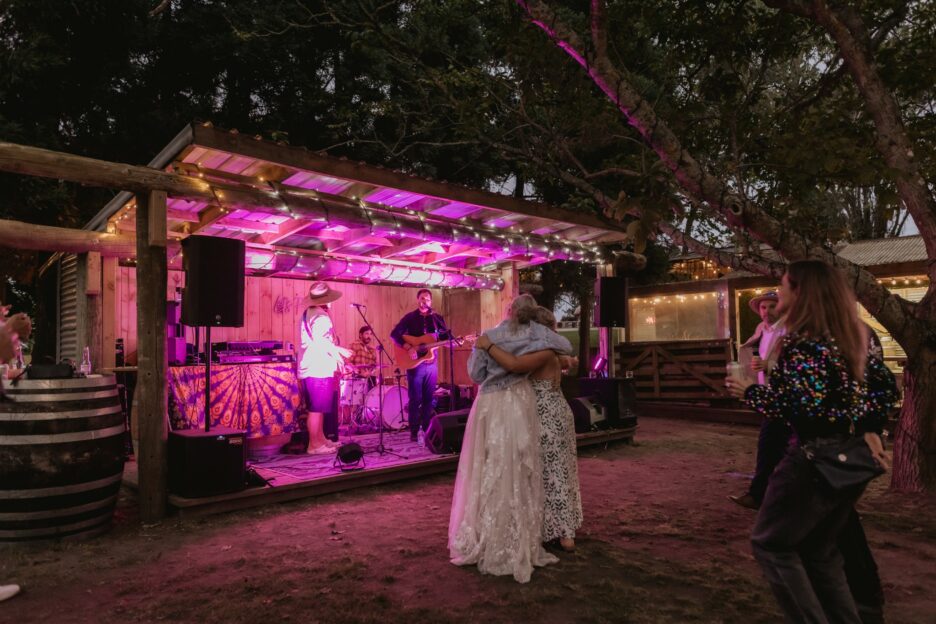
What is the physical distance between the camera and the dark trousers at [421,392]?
7.86m

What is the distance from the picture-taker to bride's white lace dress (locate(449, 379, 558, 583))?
3525 millimetres

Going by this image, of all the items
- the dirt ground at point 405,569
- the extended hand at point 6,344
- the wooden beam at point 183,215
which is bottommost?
the dirt ground at point 405,569

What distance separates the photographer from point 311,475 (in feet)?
18.7

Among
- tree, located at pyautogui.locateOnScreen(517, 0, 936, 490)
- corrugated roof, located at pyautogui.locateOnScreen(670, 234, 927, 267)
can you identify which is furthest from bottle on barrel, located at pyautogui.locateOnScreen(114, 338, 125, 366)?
corrugated roof, located at pyautogui.locateOnScreen(670, 234, 927, 267)

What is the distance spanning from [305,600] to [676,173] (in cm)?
437

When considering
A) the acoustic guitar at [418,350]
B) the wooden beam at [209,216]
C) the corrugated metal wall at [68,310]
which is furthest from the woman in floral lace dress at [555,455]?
the corrugated metal wall at [68,310]

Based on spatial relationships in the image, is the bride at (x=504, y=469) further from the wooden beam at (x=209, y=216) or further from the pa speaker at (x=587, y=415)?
the pa speaker at (x=587, y=415)

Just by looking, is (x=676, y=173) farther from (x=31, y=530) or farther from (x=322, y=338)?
(x=31, y=530)

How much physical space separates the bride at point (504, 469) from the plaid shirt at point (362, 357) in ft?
17.1

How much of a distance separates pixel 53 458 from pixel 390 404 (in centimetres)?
538

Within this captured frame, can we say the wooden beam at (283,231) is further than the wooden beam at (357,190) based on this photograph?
Yes

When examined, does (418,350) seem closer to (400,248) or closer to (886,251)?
(400,248)

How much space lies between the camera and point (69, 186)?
10984mm

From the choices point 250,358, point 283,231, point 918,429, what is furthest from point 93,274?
point 918,429
